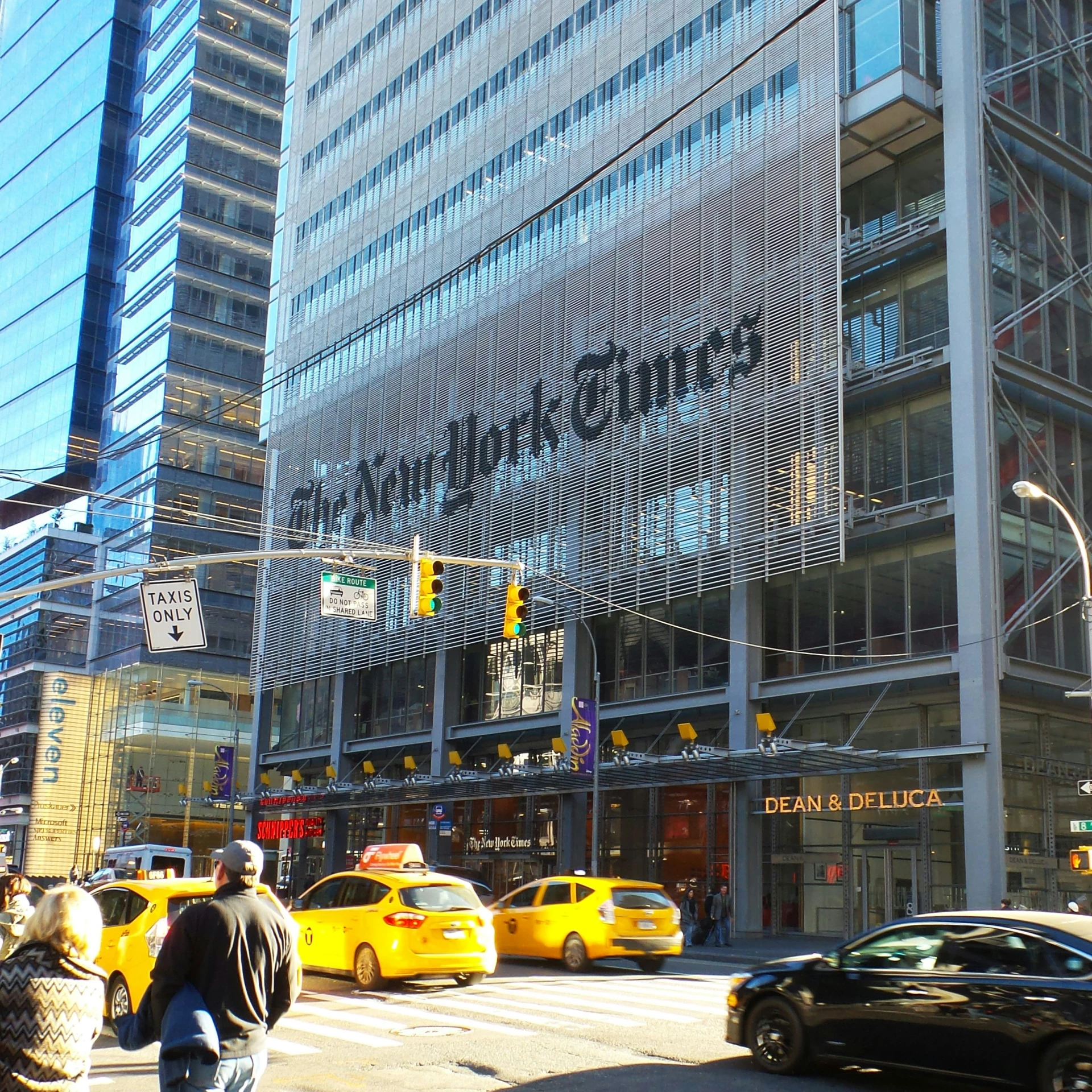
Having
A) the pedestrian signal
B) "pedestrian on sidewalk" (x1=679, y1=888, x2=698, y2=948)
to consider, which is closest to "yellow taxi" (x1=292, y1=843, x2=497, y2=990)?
the pedestrian signal

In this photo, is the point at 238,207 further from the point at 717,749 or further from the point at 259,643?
the point at 717,749

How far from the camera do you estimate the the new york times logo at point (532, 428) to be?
38656 millimetres

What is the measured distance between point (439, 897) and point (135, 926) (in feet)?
15.3

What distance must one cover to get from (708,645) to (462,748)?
1361 centimetres

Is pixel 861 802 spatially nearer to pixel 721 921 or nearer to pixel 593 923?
pixel 721 921

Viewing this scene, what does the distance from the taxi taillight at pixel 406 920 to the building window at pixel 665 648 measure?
22416 mm

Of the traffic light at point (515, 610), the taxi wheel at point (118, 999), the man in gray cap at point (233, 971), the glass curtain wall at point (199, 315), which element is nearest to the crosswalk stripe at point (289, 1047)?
the taxi wheel at point (118, 999)

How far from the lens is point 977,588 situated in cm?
3206

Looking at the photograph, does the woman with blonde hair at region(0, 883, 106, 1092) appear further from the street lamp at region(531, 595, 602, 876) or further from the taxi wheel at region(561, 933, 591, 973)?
the street lamp at region(531, 595, 602, 876)

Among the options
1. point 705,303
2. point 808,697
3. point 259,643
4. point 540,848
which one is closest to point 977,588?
point 808,697

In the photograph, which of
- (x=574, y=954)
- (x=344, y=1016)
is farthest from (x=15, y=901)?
(x=574, y=954)

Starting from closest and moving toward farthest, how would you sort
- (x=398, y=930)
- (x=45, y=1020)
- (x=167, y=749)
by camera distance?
(x=45, y=1020), (x=398, y=930), (x=167, y=749)

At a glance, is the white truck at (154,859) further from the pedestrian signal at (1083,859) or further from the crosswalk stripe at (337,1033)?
the crosswalk stripe at (337,1033)

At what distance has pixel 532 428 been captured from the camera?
149 ft
